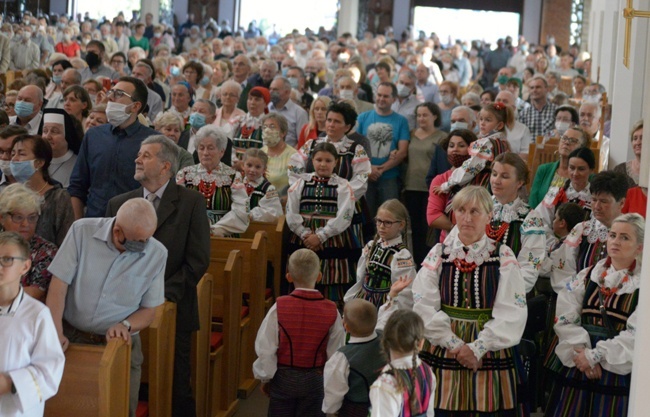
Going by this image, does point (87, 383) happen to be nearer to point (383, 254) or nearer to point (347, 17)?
point (383, 254)

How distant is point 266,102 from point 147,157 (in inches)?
161

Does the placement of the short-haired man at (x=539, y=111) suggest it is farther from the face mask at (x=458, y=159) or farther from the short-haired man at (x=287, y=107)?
the face mask at (x=458, y=159)

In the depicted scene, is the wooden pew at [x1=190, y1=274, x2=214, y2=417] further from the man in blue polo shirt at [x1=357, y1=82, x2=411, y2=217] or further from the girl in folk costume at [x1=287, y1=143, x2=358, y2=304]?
the man in blue polo shirt at [x1=357, y1=82, x2=411, y2=217]

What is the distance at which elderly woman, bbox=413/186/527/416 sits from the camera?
16.0ft

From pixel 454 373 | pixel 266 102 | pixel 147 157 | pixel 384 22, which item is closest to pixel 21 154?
pixel 147 157

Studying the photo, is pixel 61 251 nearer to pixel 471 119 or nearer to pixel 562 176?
pixel 562 176

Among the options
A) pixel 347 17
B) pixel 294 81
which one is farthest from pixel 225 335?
pixel 347 17

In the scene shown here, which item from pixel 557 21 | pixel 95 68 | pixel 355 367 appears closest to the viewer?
pixel 355 367

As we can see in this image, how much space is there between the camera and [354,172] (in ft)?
25.5

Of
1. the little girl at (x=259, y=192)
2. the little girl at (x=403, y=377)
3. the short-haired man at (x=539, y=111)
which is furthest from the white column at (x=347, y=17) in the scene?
the little girl at (x=403, y=377)

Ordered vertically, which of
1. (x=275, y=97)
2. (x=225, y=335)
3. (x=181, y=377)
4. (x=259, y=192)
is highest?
(x=275, y=97)

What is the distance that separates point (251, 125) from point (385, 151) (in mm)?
1191

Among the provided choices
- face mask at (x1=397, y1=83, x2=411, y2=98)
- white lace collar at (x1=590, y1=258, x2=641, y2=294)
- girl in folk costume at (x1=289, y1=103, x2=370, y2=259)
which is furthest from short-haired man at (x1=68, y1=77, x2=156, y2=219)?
face mask at (x1=397, y1=83, x2=411, y2=98)

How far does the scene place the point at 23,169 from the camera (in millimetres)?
5645
